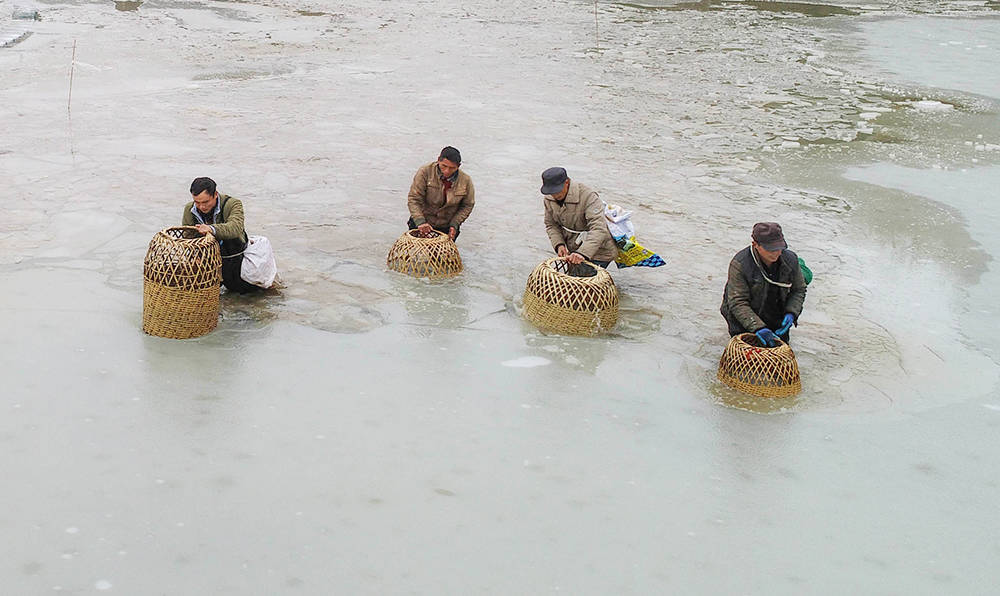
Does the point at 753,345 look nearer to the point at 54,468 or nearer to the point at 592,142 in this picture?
the point at 54,468

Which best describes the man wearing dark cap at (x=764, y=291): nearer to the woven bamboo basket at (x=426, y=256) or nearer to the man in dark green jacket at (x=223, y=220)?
the woven bamboo basket at (x=426, y=256)

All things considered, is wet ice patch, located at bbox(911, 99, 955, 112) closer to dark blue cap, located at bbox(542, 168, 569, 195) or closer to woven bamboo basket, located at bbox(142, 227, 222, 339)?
dark blue cap, located at bbox(542, 168, 569, 195)

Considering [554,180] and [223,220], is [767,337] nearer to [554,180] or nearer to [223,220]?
[554,180]

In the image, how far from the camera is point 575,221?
6531 millimetres

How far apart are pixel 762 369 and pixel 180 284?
3.43m

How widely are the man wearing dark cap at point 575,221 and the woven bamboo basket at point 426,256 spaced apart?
789mm

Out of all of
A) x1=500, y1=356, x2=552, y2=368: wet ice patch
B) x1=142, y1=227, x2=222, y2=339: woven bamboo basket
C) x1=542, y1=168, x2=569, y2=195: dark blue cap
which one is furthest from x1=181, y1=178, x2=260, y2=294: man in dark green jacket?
x1=542, y1=168, x2=569, y2=195: dark blue cap

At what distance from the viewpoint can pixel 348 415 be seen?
489 cm

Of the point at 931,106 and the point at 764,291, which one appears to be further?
the point at 931,106

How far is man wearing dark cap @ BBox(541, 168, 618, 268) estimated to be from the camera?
246 inches

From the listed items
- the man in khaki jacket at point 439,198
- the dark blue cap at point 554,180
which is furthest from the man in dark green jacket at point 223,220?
the dark blue cap at point 554,180

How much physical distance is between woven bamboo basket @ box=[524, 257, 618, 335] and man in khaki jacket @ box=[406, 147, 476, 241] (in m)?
1.19

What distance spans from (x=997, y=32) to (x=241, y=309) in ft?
64.4

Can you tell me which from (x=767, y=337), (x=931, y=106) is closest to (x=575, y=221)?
(x=767, y=337)
